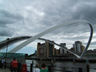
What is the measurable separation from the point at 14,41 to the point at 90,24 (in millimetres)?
21366

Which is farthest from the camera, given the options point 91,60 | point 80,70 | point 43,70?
point 91,60

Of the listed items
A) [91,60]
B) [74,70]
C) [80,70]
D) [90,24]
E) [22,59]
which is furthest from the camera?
[91,60]

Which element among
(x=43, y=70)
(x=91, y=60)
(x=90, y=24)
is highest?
(x=90, y=24)

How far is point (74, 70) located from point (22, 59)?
7.38 metres

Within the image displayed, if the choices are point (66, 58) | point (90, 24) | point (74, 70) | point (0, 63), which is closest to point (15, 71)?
point (74, 70)

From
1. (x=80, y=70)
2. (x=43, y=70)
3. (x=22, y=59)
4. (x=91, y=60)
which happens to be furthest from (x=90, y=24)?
(x=91, y=60)

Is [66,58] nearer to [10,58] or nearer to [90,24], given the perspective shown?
[90,24]

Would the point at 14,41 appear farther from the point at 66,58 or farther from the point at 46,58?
the point at 66,58

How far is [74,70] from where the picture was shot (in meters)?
12.9

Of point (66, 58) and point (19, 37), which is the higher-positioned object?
point (19, 37)

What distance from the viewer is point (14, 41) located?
39.4 metres

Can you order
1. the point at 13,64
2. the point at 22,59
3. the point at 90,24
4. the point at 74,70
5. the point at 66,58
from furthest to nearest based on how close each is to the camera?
1. the point at 66,58
2. the point at 90,24
3. the point at 22,59
4. the point at 74,70
5. the point at 13,64

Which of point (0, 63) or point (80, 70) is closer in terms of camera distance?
point (80, 70)

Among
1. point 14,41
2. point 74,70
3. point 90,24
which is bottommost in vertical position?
point 74,70
